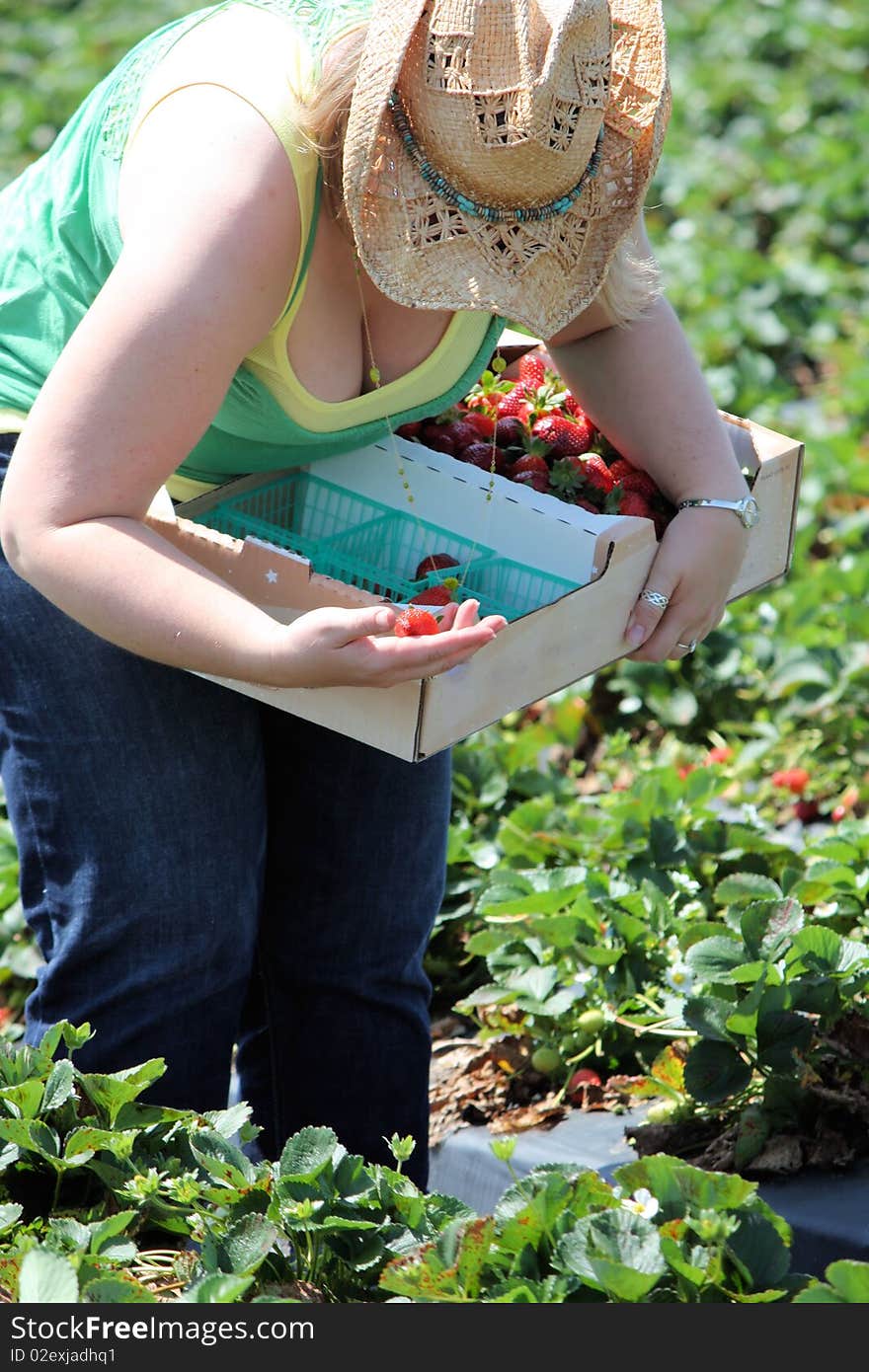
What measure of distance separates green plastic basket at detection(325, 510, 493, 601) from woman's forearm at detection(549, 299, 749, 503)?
0.30 metres

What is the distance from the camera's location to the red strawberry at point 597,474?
2.36 m

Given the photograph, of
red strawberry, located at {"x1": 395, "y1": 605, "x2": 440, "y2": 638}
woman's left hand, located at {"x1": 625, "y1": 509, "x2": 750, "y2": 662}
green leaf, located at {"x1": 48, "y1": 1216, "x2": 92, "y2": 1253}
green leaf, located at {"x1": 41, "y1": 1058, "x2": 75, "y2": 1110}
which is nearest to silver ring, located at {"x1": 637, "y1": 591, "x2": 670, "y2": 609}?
woman's left hand, located at {"x1": 625, "y1": 509, "x2": 750, "y2": 662}

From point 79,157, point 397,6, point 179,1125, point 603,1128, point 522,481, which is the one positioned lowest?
point 603,1128

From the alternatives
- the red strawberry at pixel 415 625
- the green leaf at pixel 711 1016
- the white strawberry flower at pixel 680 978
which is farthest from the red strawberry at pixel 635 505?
the white strawberry flower at pixel 680 978

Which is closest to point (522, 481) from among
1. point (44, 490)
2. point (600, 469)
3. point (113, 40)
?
point (600, 469)

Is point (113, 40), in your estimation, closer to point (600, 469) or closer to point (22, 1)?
point (22, 1)

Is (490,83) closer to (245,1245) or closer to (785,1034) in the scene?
(245,1245)

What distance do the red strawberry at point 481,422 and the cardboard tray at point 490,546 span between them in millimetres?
207

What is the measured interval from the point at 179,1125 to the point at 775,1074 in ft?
2.88

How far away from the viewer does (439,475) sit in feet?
7.20

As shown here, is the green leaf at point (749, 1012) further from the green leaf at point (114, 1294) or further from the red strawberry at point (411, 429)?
the green leaf at point (114, 1294)

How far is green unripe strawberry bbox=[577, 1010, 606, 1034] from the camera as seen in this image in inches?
108

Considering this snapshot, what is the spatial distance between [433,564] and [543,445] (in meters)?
0.34

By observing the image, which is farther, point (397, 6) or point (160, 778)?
point (160, 778)
